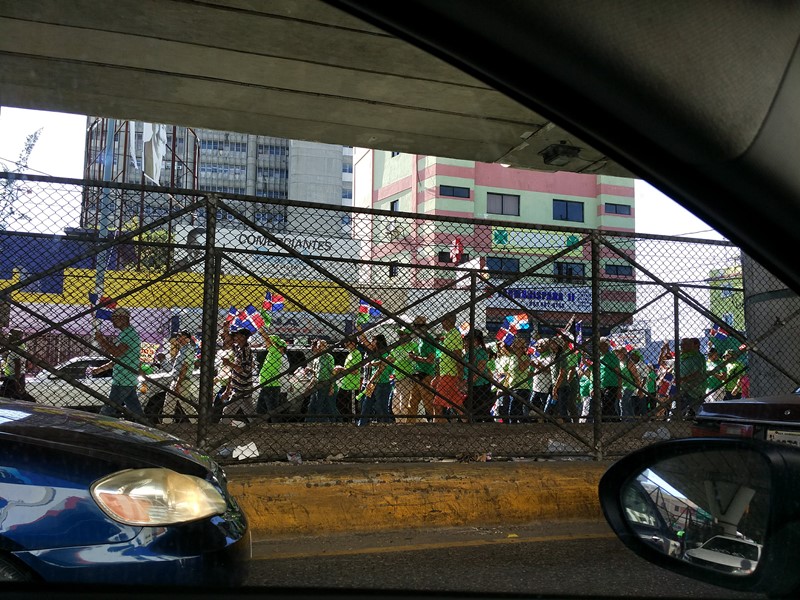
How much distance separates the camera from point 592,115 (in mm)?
989

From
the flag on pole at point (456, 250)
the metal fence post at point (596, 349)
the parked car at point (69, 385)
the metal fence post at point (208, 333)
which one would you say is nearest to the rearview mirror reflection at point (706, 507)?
the metal fence post at point (208, 333)

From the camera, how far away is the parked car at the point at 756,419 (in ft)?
10.4

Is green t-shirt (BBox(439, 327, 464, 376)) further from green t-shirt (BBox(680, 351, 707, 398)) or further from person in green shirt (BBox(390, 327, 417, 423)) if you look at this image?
green t-shirt (BBox(680, 351, 707, 398))

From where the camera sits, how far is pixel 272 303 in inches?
318

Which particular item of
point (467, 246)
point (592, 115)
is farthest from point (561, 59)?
point (467, 246)

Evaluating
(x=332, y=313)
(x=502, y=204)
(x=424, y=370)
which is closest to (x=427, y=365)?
(x=424, y=370)

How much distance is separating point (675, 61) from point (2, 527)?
6.21 feet

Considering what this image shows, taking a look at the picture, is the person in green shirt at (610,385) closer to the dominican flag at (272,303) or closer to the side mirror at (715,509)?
the dominican flag at (272,303)

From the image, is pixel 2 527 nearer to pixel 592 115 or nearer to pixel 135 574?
pixel 135 574

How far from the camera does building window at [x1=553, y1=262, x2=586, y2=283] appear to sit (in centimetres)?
666

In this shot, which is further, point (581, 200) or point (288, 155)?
point (288, 155)

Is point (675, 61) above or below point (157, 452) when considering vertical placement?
above

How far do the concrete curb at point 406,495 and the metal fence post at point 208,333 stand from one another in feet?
1.46

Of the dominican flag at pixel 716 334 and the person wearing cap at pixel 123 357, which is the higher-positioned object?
the dominican flag at pixel 716 334
